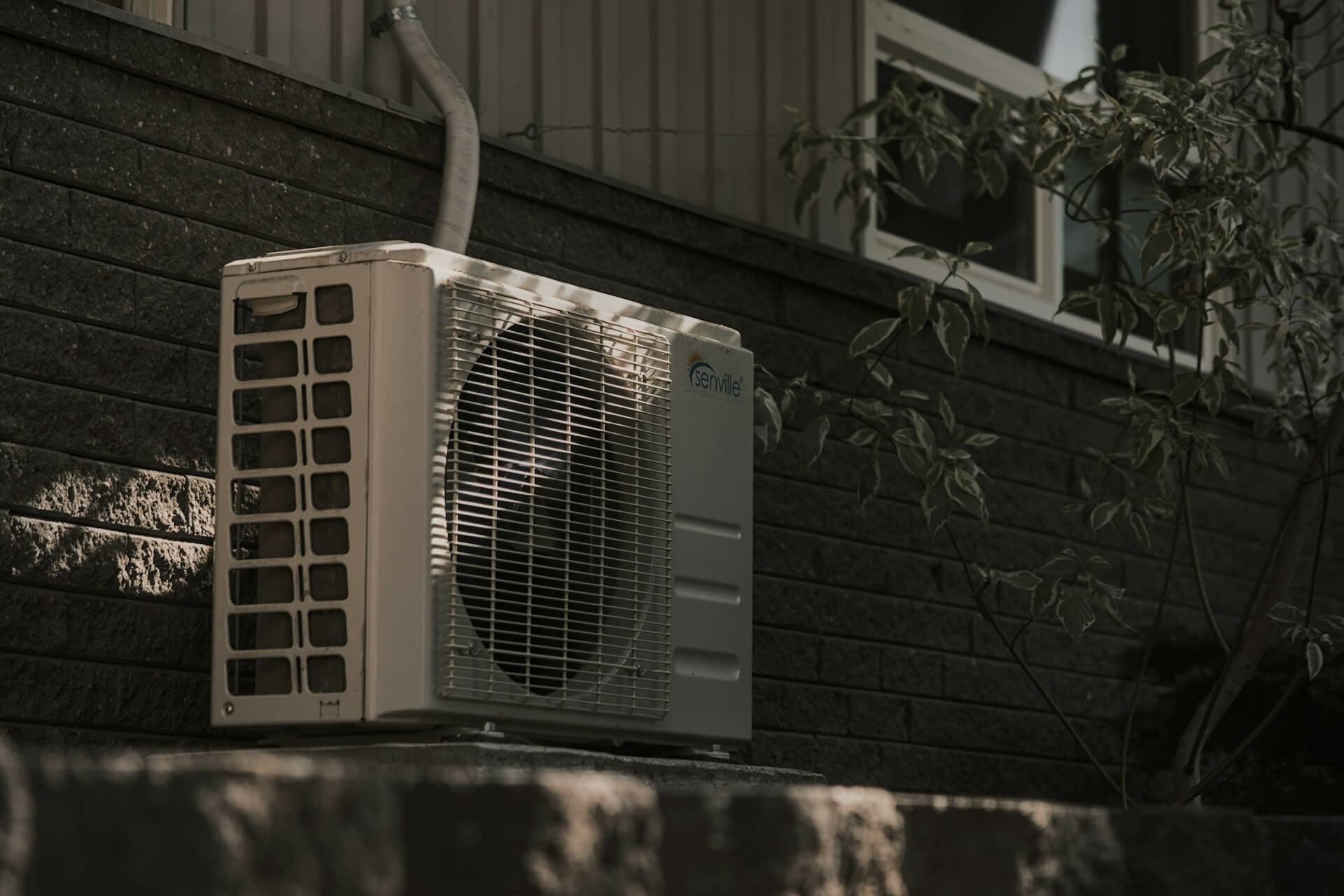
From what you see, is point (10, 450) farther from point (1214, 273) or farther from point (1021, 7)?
point (1021, 7)

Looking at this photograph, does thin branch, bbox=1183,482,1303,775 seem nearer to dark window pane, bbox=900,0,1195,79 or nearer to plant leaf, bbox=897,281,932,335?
plant leaf, bbox=897,281,932,335

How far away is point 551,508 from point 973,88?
9.09 ft

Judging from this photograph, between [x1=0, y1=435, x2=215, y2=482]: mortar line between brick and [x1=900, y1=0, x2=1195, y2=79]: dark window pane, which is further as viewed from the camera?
[x1=900, y1=0, x2=1195, y2=79]: dark window pane

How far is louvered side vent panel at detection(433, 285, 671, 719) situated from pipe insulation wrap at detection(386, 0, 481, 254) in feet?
2.08

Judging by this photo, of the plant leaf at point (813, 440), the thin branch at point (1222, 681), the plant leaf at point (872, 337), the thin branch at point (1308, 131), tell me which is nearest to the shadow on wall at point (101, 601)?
the plant leaf at point (813, 440)

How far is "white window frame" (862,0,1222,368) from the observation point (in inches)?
175

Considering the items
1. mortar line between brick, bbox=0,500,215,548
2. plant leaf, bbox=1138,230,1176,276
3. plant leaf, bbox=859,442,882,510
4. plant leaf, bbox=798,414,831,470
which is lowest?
mortar line between brick, bbox=0,500,215,548

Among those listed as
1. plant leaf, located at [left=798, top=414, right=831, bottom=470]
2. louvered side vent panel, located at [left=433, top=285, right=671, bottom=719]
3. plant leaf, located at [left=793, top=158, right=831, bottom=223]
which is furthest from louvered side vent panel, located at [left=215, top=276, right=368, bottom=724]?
plant leaf, located at [left=793, top=158, right=831, bottom=223]

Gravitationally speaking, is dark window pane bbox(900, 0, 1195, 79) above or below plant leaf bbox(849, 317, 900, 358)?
above

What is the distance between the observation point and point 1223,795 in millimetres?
4395

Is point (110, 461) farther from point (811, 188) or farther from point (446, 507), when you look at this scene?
point (811, 188)

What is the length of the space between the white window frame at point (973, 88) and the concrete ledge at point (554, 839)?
2827 mm

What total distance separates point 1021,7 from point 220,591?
133 inches

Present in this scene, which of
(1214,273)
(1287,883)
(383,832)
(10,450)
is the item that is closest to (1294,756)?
(1214,273)
